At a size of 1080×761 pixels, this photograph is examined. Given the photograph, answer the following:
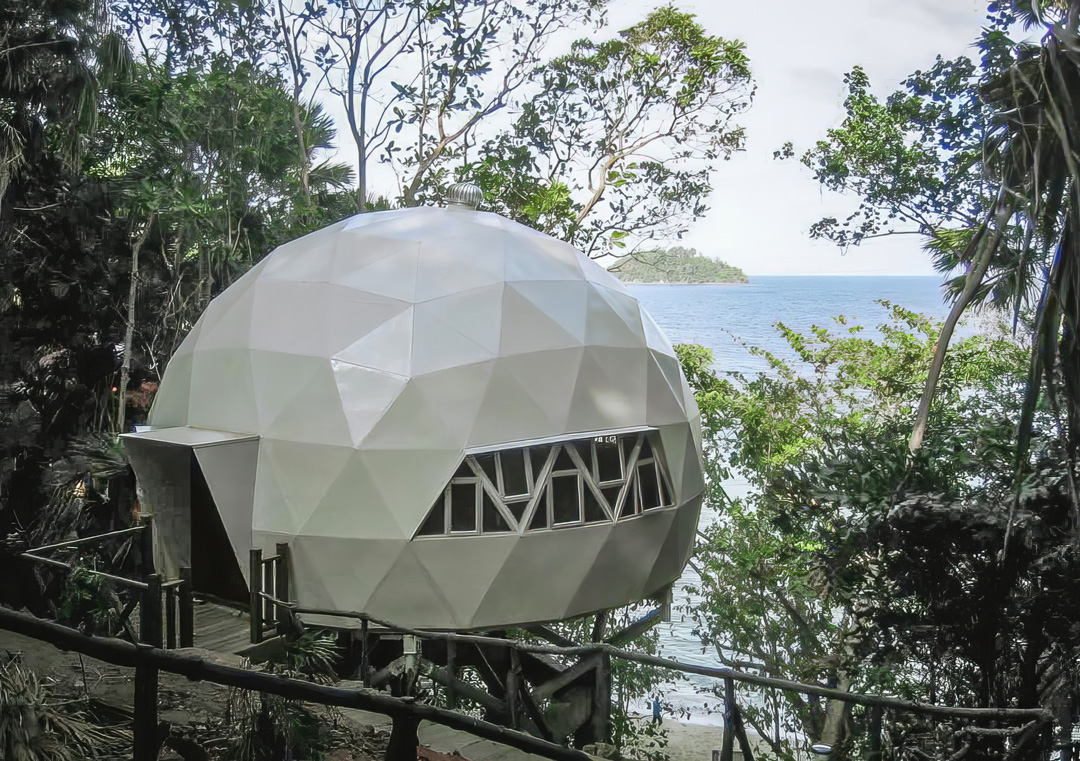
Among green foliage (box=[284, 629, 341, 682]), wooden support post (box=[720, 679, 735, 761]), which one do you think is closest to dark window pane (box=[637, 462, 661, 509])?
wooden support post (box=[720, 679, 735, 761])

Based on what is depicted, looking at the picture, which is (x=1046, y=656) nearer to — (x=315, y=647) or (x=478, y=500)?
(x=478, y=500)

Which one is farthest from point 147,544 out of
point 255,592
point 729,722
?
point 729,722

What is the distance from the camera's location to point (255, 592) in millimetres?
8383

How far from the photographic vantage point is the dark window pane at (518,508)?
860cm

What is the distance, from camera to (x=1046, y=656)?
35.0 ft

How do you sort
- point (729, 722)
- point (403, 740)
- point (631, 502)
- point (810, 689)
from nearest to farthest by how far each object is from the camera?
point (403, 740) → point (810, 689) → point (729, 722) → point (631, 502)

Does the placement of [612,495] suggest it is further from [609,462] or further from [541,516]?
[541,516]

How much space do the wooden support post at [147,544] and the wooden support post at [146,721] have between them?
25.5 ft

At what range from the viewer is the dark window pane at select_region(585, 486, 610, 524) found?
352 inches

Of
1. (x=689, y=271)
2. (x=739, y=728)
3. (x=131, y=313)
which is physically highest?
(x=689, y=271)

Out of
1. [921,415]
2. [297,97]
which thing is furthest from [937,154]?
[297,97]

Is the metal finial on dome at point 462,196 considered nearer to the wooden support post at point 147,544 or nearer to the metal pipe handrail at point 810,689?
the wooden support post at point 147,544

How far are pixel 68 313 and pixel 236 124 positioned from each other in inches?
213

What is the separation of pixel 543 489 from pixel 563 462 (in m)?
0.36
